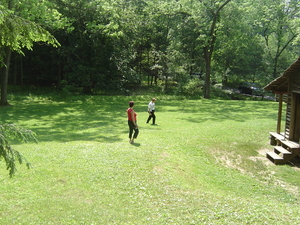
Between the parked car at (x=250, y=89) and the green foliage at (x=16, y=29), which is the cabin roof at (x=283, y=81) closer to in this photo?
the green foliage at (x=16, y=29)

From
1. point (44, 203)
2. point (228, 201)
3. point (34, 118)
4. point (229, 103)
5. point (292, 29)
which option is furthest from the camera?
point (292, 29)

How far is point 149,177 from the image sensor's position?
10.4 metres

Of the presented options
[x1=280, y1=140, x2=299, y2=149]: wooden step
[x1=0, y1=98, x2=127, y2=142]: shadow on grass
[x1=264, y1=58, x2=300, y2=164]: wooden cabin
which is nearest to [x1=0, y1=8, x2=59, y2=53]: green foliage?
→ [x1=0, y1=98, x2=127, y2=142]: shadow on grass

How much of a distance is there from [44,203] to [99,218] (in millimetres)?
1697

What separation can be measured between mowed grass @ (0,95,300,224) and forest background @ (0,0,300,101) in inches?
545

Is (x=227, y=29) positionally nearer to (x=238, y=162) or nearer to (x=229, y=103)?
(x=229, y=103)

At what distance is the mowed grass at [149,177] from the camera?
7879 millimetres

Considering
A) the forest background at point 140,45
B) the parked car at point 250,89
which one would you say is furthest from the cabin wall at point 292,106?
the parked car at point 250,89

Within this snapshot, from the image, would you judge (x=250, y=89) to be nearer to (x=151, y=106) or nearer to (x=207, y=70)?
(x=207, y=70)

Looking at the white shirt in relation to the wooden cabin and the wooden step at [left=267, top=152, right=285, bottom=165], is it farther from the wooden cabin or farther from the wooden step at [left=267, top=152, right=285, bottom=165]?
the wooden step at [left=267, top=152, right=285, bottom=165]

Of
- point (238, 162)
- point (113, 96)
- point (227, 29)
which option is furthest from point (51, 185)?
point (227, 29)

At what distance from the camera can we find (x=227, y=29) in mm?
41875

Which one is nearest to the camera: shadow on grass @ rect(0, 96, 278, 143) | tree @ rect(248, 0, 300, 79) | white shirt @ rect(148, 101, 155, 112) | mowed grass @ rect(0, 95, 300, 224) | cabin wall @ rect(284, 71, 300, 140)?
mowed grass @ rect(0, 95, 300, 224)

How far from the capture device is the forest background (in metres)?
32.8
